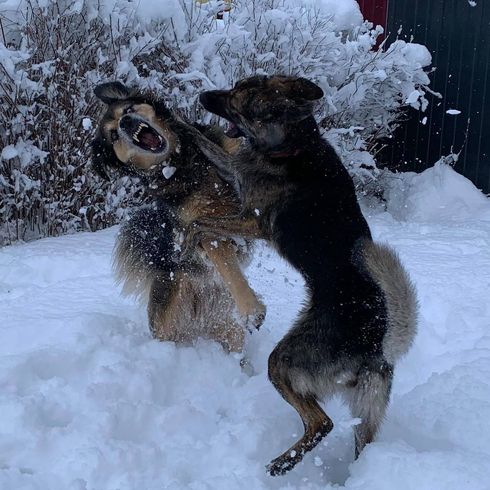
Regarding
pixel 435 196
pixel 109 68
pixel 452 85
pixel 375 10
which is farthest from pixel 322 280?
pixel 375 10

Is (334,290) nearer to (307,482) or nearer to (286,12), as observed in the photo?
(307,482)

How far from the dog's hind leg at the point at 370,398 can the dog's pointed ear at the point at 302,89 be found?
1.39 meters

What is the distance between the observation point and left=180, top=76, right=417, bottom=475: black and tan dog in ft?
10.3

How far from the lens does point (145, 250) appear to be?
454 cm

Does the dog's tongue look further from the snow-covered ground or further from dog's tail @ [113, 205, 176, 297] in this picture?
the snow-covered ground

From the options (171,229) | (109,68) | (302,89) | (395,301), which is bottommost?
(171,229)

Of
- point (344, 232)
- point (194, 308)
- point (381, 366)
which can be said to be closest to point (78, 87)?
point (194, 308)

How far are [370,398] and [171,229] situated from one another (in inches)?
71.8

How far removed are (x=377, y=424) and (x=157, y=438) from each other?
1.07 meters

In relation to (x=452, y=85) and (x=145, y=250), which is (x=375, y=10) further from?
(x=145, y=250)

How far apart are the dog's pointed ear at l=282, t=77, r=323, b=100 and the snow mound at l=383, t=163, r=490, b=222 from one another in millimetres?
4543

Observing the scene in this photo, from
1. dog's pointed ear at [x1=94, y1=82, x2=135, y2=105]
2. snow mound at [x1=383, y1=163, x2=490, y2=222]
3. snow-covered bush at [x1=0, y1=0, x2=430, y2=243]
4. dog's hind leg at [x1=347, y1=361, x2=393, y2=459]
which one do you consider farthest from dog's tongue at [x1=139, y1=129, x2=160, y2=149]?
snow mound at [x1=383, y1=163, x2=490, y2=222]

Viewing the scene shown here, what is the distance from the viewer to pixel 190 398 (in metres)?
3.88

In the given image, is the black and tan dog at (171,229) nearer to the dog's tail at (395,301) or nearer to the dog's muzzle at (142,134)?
the dog's muzzle at (142,134)
